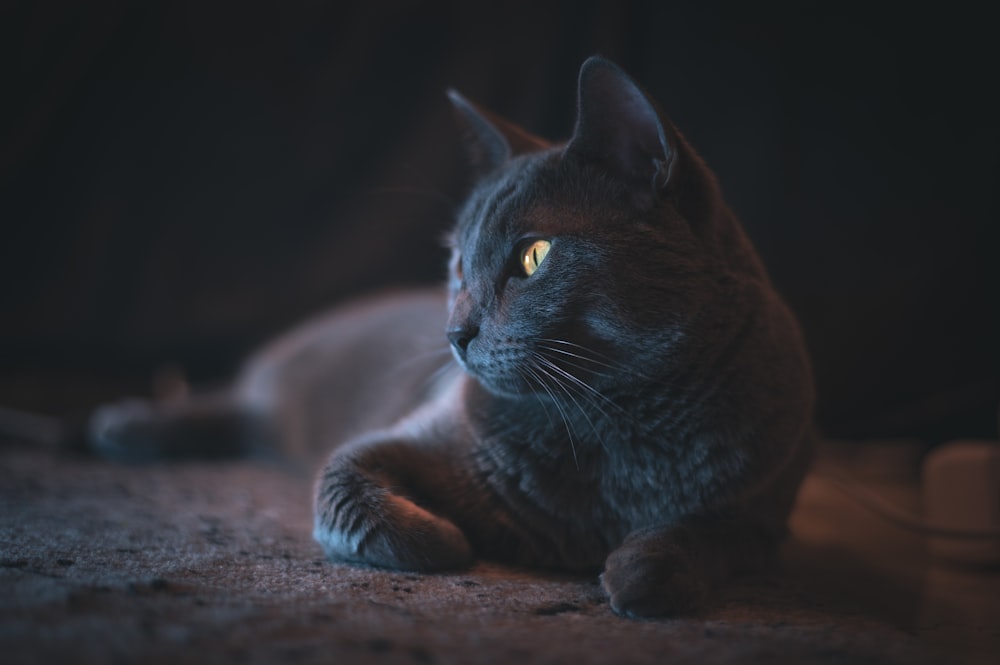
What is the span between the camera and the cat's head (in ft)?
3.05

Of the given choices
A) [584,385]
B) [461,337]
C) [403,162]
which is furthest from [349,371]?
[584,385]

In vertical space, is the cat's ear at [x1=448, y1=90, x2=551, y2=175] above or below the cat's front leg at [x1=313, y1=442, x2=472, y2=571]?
above

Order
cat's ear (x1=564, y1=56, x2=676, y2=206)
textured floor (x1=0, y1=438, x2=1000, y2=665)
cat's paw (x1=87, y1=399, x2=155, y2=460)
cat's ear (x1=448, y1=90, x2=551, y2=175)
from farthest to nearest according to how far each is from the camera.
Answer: cat's paw (x1=87, y1=399, x2=155, y2=460), cat's ear (x1=448, y1=90, x2=551, y2=175), cat's ear (x1=564, y1=56, x2=676, y2=206), textured floor (x1=0, y1=438, x2=1000, y2=665)

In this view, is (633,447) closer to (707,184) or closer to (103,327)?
(707,184)

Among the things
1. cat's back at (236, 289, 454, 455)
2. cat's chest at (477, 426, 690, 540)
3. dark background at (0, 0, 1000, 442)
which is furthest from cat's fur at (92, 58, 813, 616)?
dark background at (0, 0, 1000, 442)

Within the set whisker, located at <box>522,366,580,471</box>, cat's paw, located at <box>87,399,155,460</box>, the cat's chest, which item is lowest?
the cat's chest

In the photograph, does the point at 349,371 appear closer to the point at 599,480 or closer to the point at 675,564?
the point at 599,480

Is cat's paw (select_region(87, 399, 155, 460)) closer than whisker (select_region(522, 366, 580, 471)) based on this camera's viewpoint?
No

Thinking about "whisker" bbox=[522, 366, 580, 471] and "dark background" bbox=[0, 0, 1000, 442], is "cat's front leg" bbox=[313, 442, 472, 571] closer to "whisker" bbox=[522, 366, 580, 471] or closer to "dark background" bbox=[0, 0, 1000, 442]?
"whisker" bbox=[522, 366, 580, 471]

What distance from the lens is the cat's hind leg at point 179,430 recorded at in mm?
1637

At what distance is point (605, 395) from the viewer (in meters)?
0.98

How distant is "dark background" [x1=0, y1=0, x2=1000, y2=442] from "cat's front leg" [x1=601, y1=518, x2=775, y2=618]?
0.89 metres

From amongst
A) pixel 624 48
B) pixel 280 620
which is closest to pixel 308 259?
pixel 624 48

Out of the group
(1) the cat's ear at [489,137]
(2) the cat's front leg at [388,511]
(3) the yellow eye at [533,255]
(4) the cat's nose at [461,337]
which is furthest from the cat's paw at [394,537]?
(1) the cat's ear at [489,137]
